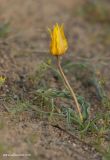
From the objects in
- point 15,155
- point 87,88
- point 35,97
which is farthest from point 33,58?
point 15,155

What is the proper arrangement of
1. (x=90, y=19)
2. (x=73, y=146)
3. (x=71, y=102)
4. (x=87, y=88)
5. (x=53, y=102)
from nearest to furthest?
(x=73, y=146) < (x=53, y=102) < (x=71, y=102) < (x=87, y=88) < (x=90, y=19)

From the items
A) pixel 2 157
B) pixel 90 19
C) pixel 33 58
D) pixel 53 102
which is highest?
pixel 90 19

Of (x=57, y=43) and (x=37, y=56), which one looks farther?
(x=37, y=56)

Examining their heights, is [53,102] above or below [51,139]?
above

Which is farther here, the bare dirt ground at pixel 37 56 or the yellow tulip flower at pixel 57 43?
the yellow tulip flower at pixel 57 43

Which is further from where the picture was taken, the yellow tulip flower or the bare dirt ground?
the yellow tulip flower

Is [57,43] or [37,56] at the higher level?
[37,56]

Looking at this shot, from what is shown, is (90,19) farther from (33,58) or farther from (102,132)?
(102,132)

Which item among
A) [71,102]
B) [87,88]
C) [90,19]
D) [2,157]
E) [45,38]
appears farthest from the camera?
[90,19]
